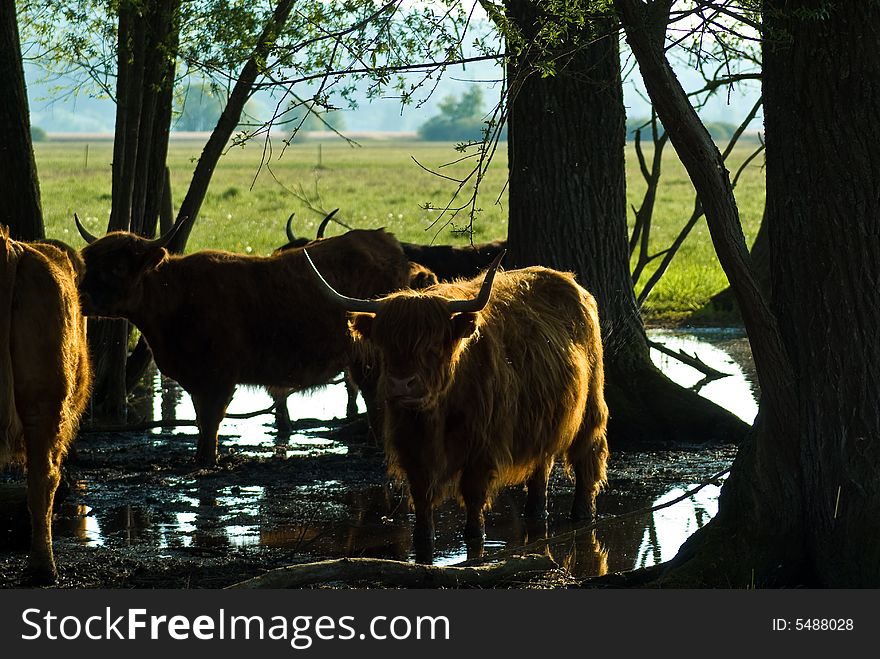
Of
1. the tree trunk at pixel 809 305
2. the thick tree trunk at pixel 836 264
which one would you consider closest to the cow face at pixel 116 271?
the tree trunk at pixel 809 305

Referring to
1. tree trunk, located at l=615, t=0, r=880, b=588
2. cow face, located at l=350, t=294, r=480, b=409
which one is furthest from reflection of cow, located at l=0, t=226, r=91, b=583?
tree trunk, located at l=615, t=0, r=880, b=588

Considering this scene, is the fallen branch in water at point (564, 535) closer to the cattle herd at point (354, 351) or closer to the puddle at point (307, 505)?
the puddle at point (307, 505)

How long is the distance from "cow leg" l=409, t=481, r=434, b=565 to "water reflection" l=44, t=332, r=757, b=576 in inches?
5.1

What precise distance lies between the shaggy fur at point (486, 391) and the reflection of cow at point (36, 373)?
151cm

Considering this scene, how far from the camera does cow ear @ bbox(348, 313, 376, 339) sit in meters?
6.36

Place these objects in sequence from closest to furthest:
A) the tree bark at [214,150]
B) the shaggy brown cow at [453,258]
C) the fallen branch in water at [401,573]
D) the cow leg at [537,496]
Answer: the fallen branch in water at [401,573] < the cow leg at [537,496] < the tree bark at [214,150] < the shaggy brown cow at [453,258]

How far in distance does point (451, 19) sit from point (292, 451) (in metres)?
4.48

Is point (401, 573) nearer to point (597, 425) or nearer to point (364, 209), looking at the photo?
point (597, 425)

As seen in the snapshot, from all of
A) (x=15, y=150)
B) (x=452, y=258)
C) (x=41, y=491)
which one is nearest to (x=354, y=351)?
(x=15, y=150)

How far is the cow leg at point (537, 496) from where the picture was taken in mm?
7348

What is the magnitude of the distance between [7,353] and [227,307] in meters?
4.17

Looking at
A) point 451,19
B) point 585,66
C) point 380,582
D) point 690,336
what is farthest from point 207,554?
point 690,336

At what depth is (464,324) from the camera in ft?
20.4

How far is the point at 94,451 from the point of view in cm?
943
